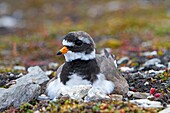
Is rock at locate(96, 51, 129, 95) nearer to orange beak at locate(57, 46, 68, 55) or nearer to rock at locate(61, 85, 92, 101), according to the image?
rock at locate(61, 85, 92, 101)

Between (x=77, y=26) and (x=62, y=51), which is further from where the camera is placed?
(x=77, y=26)

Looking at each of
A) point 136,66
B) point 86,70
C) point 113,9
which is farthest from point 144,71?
point 113,9

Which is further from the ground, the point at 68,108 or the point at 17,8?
the point at 17,8

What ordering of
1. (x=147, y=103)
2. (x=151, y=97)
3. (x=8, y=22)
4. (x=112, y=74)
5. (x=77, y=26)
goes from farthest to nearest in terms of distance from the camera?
(x=8, y=22) < (x=77, y=26) < (x=112, y=74) < (x=151, y=97) < (x=147, y=103)

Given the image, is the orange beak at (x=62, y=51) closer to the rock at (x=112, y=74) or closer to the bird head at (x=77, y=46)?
the bird head at (x=77, y=46)

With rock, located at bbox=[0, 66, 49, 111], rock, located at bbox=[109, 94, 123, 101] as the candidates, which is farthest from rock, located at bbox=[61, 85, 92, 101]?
rock, located at bbox=[0, 66, 49, 111]

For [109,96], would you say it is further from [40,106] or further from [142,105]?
[40,106]

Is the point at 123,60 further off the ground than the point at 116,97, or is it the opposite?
the point at 123,60

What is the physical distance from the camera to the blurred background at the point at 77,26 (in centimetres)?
2149

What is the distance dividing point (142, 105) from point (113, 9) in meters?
30.2

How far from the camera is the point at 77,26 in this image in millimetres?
28391

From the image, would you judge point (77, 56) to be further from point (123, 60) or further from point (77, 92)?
point (123, 60)

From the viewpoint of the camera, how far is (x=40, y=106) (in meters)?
10.0

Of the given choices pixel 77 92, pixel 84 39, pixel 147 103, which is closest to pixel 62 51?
pixel 84 39
